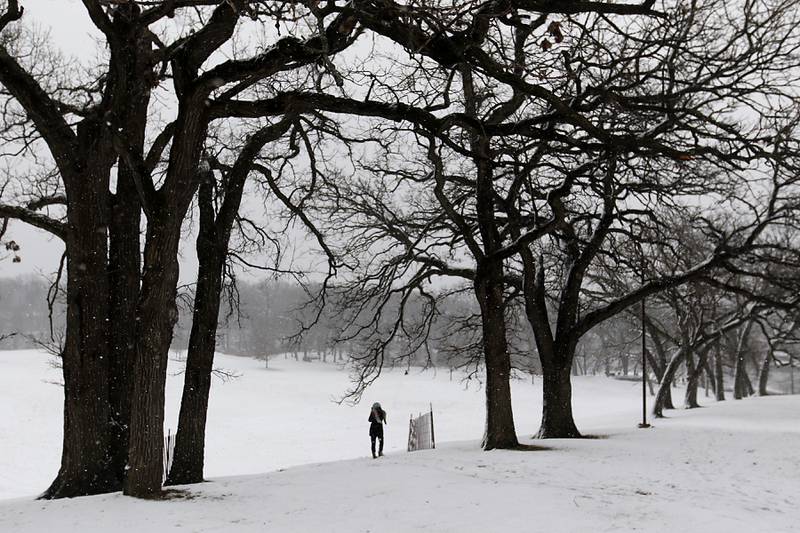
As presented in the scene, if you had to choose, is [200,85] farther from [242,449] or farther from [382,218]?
[242,449]

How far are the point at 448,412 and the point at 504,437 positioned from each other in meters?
28.4

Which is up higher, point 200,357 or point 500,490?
point 200,357

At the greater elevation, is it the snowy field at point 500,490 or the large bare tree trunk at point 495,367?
the large bare tree trunk at point 495,367

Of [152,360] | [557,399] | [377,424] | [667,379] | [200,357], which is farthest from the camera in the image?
[667,379]

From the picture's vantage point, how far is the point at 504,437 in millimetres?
13453

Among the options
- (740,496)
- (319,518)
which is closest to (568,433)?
(740,496)

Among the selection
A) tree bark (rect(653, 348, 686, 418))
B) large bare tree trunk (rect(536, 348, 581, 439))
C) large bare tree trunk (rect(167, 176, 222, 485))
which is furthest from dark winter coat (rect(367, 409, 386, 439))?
tree bark (rect(653, 348, 686, 418))

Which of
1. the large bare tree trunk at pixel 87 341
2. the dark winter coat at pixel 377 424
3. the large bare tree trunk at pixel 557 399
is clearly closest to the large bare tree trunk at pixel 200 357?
the large bare tree trunk at pixel 87 341

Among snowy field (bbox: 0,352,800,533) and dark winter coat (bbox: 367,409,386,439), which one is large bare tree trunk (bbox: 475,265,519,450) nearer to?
snowy field (bbox: 0,352,800,533)


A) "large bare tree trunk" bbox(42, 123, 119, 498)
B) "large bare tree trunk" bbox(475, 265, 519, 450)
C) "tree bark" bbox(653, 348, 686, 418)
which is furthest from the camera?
"tree bark" bbox(653, 348, 686, 418)

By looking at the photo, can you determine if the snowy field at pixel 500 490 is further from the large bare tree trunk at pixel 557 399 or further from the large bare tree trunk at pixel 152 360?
the large bare tree trunk at pixel 557 399

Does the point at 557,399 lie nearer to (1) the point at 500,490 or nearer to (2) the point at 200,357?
(1) the point at 500,490

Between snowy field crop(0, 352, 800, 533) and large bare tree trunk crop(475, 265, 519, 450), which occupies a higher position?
large bare tree trunk crop(475, 265, 519, 450)

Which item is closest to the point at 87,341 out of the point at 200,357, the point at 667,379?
the point at 200,357
